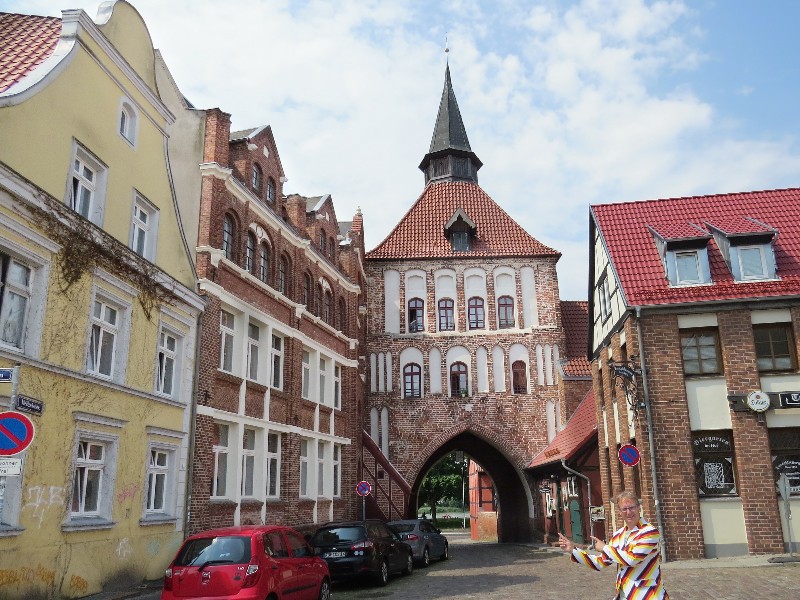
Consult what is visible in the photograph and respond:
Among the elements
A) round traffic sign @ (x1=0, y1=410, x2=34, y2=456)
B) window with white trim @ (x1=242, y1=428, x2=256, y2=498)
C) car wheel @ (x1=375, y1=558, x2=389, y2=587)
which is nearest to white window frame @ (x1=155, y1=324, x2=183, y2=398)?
window with white trim @ (x1=242, y1=428, x2=256, y2=498)

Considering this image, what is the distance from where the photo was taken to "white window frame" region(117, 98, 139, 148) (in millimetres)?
15883

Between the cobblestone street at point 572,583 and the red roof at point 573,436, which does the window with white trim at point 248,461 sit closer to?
the cobblestone street at point 572,583

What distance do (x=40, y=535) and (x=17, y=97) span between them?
22.3 ft

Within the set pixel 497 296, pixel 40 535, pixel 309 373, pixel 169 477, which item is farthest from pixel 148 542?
pixel 497 296

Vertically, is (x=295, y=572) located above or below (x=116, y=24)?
below

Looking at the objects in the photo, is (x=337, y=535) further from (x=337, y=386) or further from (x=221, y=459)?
(x=337, y=386)

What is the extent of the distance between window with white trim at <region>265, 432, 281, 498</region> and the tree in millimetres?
41637

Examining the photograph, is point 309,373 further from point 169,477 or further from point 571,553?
point 571,553

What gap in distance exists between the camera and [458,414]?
33688 mm

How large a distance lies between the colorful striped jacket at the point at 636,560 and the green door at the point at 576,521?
67.1ft

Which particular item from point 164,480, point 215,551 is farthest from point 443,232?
point 215,551

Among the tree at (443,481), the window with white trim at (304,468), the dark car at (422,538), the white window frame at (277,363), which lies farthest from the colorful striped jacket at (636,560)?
the tree at (443,481)

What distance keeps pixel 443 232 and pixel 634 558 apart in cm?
3060

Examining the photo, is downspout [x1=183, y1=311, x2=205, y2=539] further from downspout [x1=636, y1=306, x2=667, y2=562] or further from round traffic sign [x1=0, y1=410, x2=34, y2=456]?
downspout [x1=636, y1=306, x2=667, y2=562]
